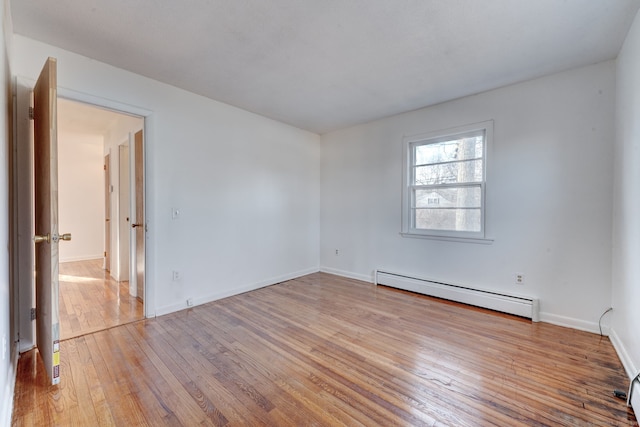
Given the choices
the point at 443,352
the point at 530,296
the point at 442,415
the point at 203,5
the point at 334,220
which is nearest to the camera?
the point at 442,415

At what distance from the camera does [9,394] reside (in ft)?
5.27

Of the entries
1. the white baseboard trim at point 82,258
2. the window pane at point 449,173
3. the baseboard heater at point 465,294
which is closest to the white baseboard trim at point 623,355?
the baseboard heater at point 465,294

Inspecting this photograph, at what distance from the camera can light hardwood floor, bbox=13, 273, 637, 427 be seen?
5.21 ft

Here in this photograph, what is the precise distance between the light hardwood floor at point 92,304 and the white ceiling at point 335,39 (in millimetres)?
2484

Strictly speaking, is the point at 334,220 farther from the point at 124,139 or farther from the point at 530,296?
the point at 124,139

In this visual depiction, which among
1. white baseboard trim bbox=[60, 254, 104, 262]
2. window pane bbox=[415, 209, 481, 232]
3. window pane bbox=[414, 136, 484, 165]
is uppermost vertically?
window pane bbox=[414, 136, 484, 165]

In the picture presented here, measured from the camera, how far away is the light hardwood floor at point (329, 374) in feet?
5.21

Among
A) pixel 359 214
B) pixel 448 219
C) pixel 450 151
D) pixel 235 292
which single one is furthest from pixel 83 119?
pixel 448 219

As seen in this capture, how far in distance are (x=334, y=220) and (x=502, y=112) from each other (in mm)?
2777

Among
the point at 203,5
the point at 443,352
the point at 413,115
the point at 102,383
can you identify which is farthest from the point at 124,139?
the point at 443,352

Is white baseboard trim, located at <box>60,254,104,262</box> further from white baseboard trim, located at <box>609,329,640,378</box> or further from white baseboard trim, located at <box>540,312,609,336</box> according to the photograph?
white baseboard trim, located at <box>609,329,640,378</box>

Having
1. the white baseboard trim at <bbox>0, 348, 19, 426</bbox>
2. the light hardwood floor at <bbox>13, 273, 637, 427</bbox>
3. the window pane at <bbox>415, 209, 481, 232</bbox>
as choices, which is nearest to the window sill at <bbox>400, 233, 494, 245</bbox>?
the window pane at <bbox>415, 209, 481, 232</bbox>

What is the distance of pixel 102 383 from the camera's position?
73.0 inches

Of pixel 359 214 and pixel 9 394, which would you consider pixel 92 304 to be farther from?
pixel 359 214
